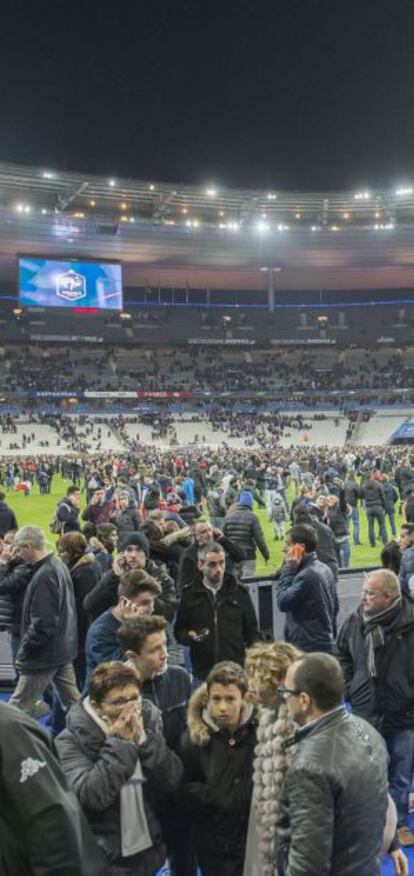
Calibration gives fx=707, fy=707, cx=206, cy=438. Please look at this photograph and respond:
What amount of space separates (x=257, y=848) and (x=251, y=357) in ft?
210

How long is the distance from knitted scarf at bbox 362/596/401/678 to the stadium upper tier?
42.2 meters

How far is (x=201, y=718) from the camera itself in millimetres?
2967

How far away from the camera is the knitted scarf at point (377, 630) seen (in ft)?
12.8

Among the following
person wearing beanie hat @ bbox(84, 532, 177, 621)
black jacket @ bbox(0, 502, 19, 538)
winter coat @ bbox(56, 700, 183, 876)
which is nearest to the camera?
winter coat @ bbox(56, 700, 183, 876)

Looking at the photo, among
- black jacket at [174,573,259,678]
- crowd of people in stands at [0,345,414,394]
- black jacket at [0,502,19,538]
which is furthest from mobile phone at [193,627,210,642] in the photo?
crowd of people in stands at [0,345,414,394]

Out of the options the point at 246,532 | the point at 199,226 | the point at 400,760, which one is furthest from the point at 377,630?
the point at 199,226

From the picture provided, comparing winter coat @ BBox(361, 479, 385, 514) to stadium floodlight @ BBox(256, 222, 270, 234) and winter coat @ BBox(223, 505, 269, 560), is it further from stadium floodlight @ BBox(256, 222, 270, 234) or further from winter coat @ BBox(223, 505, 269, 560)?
stadium floodlight @ BBox(256, 222, 270, 234)

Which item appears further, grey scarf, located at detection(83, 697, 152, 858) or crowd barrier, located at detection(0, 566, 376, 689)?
crowd barrier, located at detection(0, 566, 376, 689)

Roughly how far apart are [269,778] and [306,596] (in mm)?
2614

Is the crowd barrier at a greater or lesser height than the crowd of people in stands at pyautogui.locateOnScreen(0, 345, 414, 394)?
lesser

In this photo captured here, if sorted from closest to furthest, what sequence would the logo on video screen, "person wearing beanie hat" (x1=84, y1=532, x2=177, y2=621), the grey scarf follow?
the grey scarf, "person wearing beanie hat" (x1=84, y1=532, x2=177, y2=621), the logo on video screen

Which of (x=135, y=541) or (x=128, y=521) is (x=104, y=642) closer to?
(x=135, y=541)

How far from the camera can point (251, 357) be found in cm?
6612

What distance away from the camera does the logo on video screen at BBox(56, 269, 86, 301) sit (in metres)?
48.3
